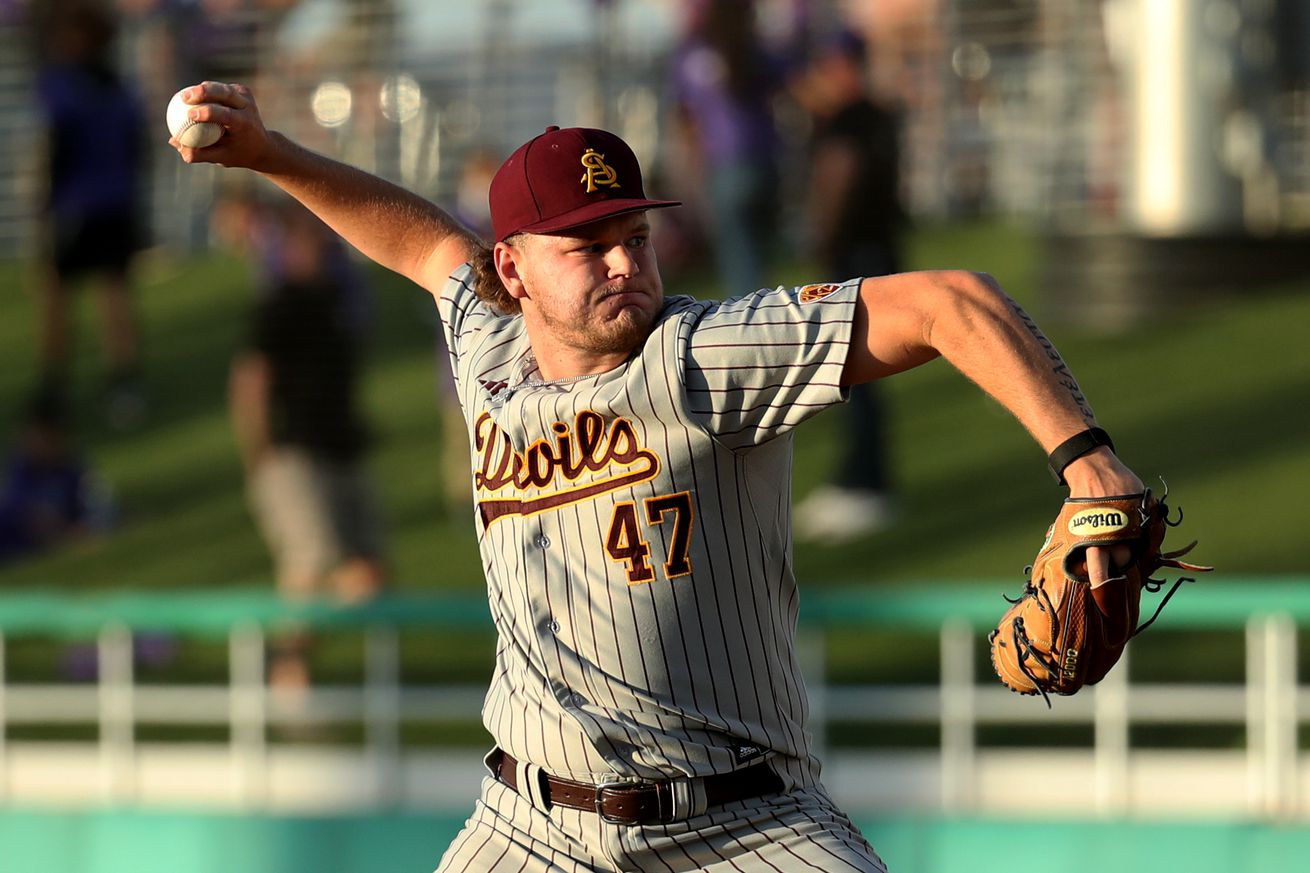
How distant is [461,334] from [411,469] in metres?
7.44

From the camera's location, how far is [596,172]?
314cm

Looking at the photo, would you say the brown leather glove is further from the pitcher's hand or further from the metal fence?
the metal fence

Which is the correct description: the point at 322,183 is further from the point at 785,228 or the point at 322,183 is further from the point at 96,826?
the point at 785,228

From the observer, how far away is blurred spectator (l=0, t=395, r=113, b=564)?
1045cm

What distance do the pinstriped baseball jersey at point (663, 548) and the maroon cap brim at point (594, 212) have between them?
0.57 ft

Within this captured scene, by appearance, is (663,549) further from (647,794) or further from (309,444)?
(309,444)

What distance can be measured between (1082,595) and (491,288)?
4.32 ft

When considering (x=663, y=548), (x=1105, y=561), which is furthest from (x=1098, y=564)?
(x=663, y=548)

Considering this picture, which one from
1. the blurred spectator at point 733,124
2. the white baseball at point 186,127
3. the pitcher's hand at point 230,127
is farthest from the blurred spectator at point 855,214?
the white baseball at point 186,127

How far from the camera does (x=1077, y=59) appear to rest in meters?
12.1

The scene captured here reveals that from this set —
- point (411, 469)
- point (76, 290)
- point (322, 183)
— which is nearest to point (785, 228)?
point (411, 469)

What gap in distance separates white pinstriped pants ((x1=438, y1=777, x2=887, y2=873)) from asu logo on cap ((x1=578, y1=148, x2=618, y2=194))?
0.97 meters

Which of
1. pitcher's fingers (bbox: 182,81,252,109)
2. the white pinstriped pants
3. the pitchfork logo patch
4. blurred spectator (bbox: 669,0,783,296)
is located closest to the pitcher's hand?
pitcher's fingers (bbox: 182,81,252,109)

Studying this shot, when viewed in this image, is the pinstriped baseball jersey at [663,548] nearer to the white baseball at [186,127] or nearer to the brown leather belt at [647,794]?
the brown leather belt at [647,794]
